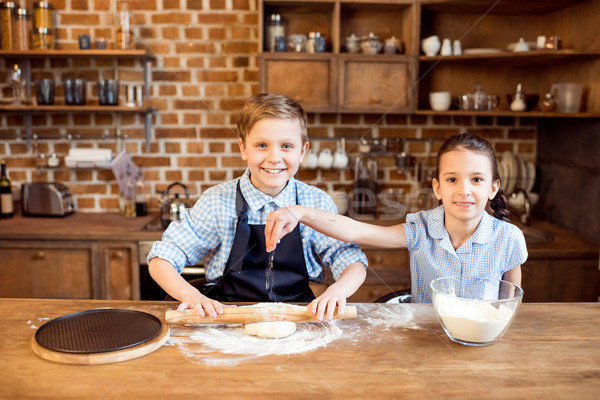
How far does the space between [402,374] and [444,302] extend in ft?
0.62

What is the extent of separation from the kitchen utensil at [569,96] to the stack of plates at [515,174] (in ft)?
1.45

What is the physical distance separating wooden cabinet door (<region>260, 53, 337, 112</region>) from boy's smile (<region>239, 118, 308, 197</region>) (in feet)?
3.96

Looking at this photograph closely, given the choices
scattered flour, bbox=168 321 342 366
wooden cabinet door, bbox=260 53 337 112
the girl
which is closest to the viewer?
scattered flour, bbox=168 321 342 366

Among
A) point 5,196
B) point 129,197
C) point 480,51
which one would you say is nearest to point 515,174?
point 480,51

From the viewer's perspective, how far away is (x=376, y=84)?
275 centimetres

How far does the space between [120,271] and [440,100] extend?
Answer: 1705mm

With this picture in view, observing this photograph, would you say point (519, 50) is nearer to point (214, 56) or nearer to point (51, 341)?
point (214, 56)

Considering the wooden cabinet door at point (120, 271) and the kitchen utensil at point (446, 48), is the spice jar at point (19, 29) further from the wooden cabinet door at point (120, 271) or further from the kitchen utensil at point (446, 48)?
the kitchen utensil at point (446, 48)

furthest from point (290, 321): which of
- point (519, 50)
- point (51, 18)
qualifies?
point (51, 18)

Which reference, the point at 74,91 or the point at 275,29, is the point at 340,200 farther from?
the point at 74,91

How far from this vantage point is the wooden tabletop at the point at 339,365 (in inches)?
36.8

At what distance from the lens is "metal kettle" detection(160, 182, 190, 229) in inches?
105

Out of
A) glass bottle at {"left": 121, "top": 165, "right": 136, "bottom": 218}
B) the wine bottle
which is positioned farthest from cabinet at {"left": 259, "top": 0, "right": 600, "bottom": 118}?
the wine bottle

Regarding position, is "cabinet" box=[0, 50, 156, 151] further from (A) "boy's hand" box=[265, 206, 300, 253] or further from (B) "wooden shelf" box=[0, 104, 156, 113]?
(A) "boy's hand" box=[265, 206, 300, 253]
